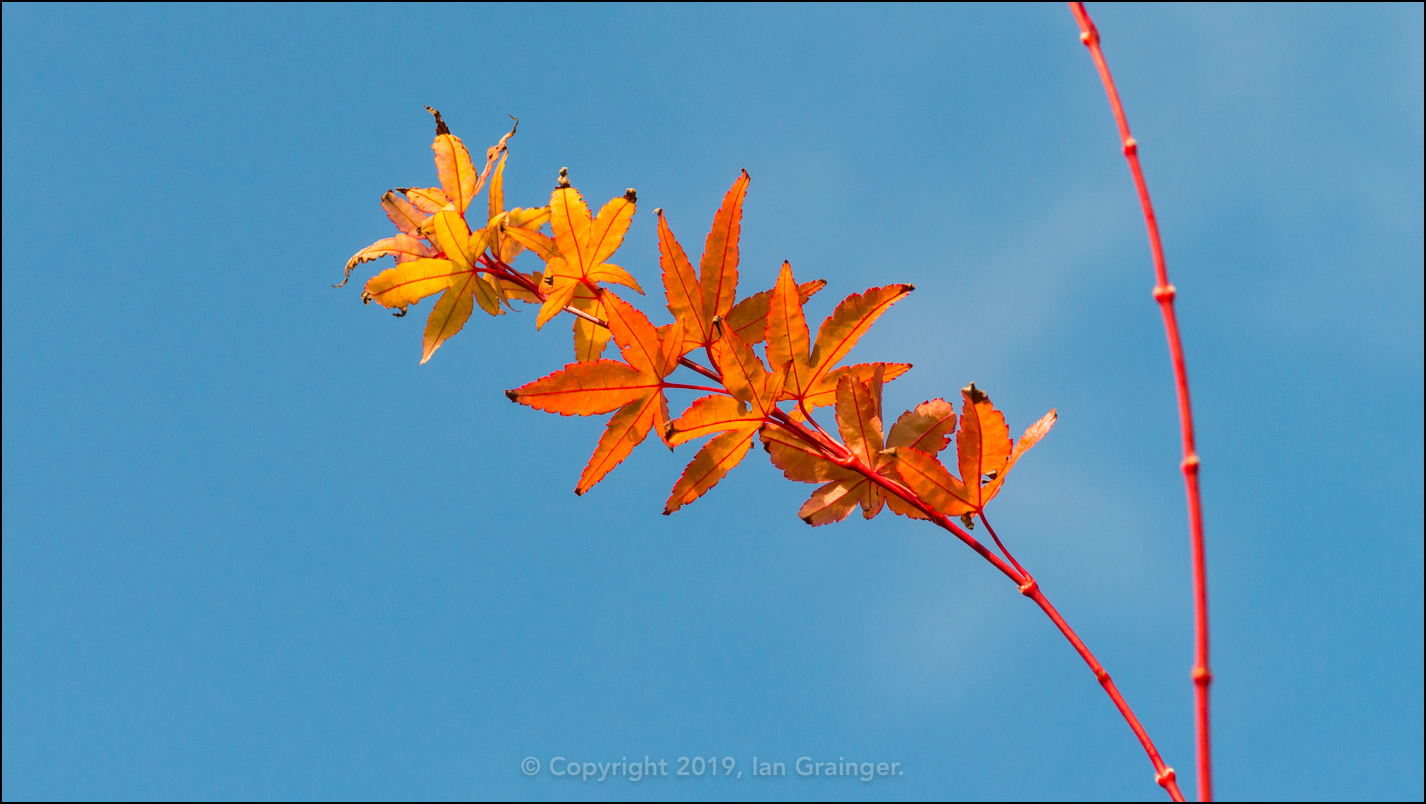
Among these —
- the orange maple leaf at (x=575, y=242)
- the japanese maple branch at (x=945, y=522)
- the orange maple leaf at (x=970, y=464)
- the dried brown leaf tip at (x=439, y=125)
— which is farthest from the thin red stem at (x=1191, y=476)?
the dried brown leaf tip at (x=439, y=125)

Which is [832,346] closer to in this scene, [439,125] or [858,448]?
[858,448]

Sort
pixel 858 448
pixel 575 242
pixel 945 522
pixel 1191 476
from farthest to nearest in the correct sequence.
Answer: pixel 575 242
pixel 858 448
pixel 945 522
pixel 1191 476

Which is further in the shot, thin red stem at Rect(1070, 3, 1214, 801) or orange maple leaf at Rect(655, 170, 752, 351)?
orange maple leaf at Rect(655, 170, 752, 351)

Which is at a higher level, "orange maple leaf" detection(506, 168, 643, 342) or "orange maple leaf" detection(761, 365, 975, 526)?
"orange maple leaf" detection(506, 168, 643, 342)

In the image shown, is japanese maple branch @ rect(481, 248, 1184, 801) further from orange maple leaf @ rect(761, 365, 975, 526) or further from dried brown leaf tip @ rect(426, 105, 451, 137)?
dried brown leaf tip @ rect(426, 105, 451, 137)

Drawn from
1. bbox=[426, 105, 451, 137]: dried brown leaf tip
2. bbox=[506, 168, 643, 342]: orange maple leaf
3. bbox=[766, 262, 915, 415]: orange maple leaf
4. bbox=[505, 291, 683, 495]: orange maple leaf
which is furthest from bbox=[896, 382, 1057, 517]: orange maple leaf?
bbox=[426, 105, 451, 137]: dried brown leaf tip

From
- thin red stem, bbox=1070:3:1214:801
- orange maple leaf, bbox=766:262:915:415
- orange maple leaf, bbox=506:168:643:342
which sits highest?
orange maple leaf, bbox=506:168:643:342

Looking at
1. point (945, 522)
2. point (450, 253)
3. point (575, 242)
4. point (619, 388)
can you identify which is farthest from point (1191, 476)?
point (450, 253)

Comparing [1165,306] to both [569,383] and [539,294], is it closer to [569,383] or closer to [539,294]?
[569,383]
